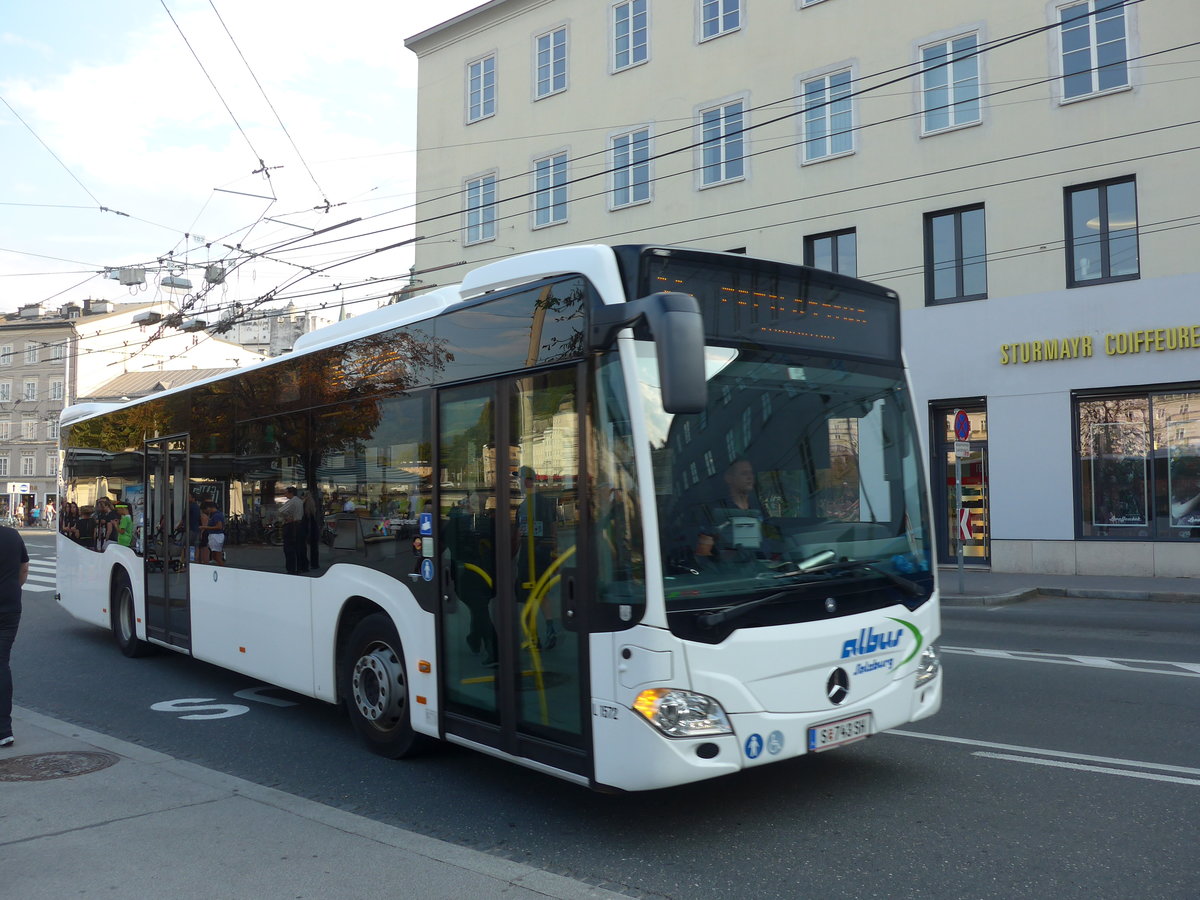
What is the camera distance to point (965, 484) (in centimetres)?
2144

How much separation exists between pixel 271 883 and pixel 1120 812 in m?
4.07

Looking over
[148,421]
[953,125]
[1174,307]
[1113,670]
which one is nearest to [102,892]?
[148,421]

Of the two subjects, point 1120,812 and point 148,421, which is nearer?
point 1120,812

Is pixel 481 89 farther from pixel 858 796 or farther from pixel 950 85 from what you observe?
pixel 858 796

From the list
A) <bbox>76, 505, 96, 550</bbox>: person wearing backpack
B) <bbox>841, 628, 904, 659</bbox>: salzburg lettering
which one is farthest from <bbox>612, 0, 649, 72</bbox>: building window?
<bbox>841, 628, 904, 659</bbox>: salzburg lettering

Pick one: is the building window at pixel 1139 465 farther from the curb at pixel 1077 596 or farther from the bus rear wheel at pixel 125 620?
the bus rear wheel at pixel 125 620

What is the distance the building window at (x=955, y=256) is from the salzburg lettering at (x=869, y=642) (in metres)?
16.5

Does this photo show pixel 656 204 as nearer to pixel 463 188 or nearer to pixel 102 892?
pixel 463 188

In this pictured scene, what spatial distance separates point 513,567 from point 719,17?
21.9 metres

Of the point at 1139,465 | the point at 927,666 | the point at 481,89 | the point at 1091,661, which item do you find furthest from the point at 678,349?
the point at 481,89

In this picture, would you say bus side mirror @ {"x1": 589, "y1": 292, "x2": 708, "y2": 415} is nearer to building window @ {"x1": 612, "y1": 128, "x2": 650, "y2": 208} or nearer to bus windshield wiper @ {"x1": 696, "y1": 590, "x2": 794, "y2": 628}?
bus windshield wiper @ {"x1": 696, "y1": 590, "x2": 794, "y2": 628}

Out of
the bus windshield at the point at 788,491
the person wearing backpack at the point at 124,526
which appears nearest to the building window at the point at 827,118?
the person wearing backpack at the point at 124,526

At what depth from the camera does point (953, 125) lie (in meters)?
20.9

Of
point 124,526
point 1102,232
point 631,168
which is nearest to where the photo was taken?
point 124,526
